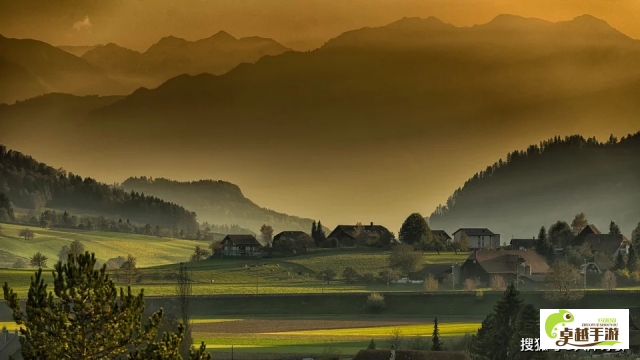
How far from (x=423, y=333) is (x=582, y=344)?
1581 cm

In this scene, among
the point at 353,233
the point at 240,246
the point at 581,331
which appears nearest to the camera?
the point at 581,331

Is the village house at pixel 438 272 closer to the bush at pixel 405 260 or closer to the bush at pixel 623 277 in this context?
the bush at pixel 405 260

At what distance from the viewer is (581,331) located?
7375 centimetres

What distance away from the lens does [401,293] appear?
10656cm

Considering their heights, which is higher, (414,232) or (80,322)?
(414,232)

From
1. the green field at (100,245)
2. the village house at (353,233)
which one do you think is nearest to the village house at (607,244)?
the village house at (353,233)

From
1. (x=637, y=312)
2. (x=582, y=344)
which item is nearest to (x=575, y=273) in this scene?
(x=637, y=312)

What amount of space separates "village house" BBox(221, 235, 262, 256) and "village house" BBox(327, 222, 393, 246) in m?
11.8

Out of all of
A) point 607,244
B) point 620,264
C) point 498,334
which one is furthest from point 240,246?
point 498,334

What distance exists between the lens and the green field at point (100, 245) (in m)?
160

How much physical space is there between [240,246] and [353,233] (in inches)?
663

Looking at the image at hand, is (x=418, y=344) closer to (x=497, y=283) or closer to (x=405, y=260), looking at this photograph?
(x=497, y=283)

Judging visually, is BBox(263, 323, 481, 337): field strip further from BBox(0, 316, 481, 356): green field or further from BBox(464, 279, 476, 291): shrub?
BBox(464, 279, 476, 291): shrub

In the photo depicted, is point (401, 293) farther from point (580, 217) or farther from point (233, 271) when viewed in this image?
point (580, 217)
